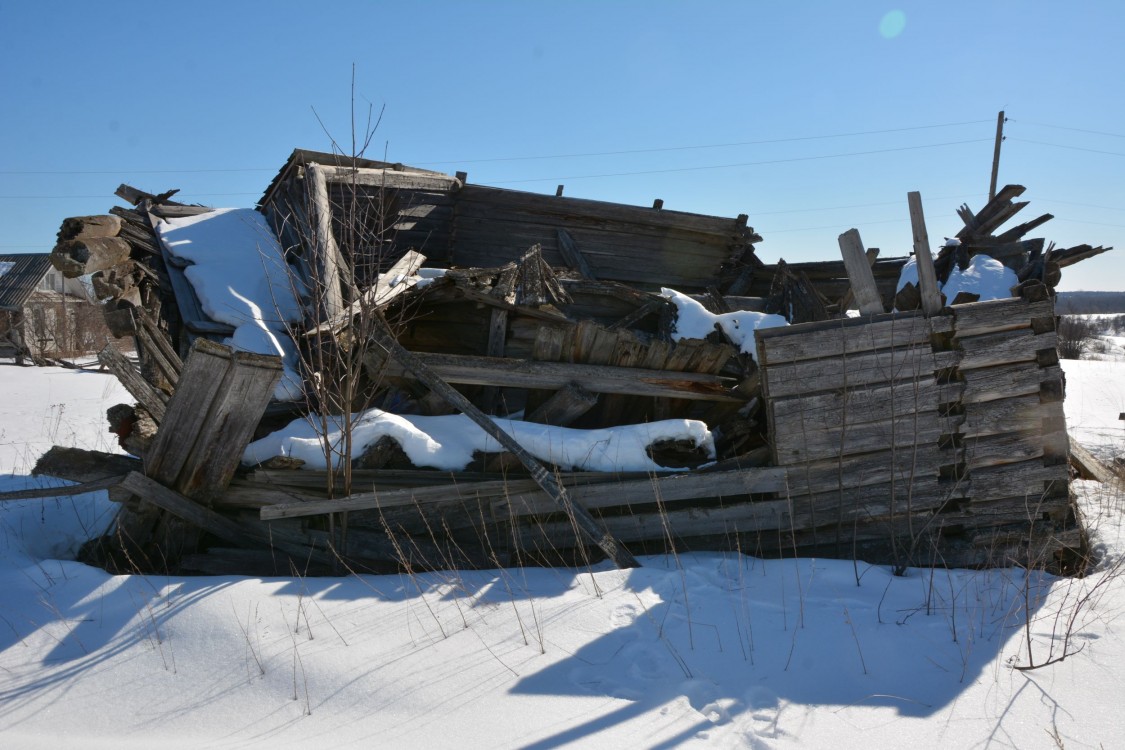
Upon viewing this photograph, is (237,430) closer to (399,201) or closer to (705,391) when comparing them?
(705,391)

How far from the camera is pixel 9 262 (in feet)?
126

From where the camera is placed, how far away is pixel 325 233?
7.52 m

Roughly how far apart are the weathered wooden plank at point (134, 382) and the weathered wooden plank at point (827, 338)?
4589 millimetres

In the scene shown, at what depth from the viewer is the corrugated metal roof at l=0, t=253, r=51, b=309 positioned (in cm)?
3438

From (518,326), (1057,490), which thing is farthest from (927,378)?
(518,326)

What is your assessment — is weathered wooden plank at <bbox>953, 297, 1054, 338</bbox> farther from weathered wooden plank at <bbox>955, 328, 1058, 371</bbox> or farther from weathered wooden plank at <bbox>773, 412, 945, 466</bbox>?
weathered wooden plank at <bbox>773, 412, 945, 466</bbox>

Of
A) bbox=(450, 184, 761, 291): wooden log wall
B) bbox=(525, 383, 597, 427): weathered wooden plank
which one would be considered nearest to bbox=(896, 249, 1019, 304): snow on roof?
bbox=(450, 184, 761, 291): wooden log wall

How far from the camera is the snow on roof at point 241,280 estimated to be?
6879 mm

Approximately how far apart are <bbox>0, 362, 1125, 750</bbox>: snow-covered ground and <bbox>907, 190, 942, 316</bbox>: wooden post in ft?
6.84

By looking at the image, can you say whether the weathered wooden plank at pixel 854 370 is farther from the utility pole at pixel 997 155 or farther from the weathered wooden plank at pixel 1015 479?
the utility pole at pixel 997 155

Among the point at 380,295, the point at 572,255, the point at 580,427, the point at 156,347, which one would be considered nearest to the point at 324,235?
the point at 380,295

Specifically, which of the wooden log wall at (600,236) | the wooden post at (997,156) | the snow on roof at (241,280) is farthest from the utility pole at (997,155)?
the snow on roof at (241,280)

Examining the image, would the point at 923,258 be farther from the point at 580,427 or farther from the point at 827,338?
the point at 580,427

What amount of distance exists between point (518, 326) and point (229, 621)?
3.54 meters
